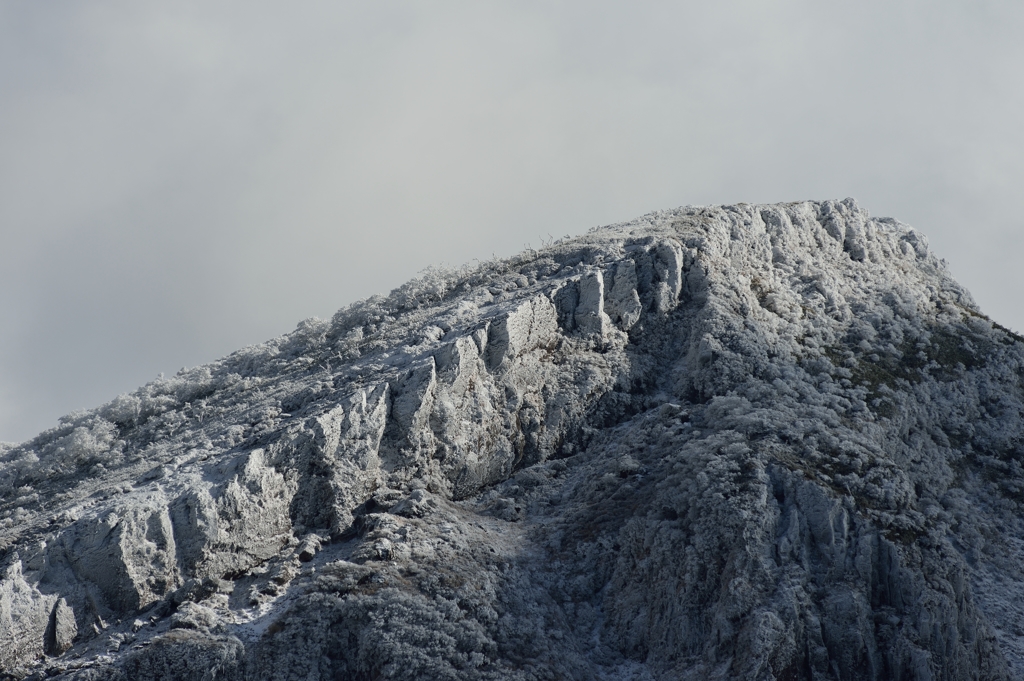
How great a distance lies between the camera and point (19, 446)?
35906 millimetres

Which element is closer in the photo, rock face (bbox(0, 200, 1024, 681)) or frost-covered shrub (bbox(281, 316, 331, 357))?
rock face (bbox(0, 200, 1024, 681))

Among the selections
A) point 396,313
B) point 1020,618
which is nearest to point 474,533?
point 396,313

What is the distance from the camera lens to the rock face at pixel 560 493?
25562 mm

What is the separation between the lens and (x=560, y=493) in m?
32.7

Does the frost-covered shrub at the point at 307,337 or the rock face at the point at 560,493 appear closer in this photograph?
the rock face at the point at 560,493

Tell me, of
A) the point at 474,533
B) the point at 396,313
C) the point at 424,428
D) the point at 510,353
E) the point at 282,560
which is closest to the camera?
the point at 282,560

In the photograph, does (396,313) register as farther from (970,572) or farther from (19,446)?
(970,572)

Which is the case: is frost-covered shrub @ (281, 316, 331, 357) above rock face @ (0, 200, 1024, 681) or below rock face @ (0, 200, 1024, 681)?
above

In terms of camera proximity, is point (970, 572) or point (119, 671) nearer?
point (119, 671)

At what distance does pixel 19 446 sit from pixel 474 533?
1902 centimetres

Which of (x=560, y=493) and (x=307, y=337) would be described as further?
(x=307, y=337)

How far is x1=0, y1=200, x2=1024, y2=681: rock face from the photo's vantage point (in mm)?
25562

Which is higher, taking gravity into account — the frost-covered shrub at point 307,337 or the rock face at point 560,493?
the frost-covered shrub at point 307,337

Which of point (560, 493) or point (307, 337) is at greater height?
point (307, 337)
